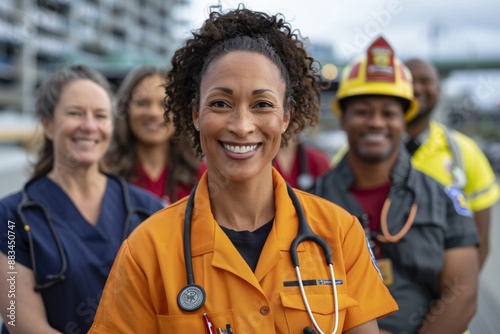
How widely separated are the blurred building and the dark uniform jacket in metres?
22.2

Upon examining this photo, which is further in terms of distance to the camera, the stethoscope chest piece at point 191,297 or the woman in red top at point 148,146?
the woman in red top at point 148,146

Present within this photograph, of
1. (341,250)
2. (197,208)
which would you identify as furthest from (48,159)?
(341,250)

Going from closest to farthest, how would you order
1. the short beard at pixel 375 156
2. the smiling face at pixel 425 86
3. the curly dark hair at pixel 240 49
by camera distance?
1. the curly dark hair at pixel 240 49
2. the short beard at pixel 375 156
3. the smiling face at pixel 425 86

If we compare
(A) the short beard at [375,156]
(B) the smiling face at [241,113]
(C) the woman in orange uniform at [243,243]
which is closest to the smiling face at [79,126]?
(C) the woman in orange uniform at [243,243]

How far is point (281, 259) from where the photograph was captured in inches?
66.2

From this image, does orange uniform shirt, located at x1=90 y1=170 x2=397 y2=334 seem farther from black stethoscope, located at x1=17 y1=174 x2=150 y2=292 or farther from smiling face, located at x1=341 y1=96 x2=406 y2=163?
smiling face, located at x1=341 y1=96 x2=406 y2=163

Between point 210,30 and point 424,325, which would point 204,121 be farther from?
point 424,325

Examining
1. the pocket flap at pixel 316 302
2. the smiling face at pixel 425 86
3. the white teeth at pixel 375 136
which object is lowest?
the pocket flap at pixel 316 302

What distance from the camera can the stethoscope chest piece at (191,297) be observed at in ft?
5.16

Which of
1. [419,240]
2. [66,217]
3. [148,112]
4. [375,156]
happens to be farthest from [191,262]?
[148,112]

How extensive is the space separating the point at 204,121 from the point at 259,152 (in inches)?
8.1

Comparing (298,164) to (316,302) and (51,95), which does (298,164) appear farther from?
(316,302)

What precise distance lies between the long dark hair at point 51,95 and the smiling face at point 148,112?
0.68 m

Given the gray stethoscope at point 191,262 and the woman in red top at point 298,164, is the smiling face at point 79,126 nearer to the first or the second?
the gray stethoscope at point 191,262
